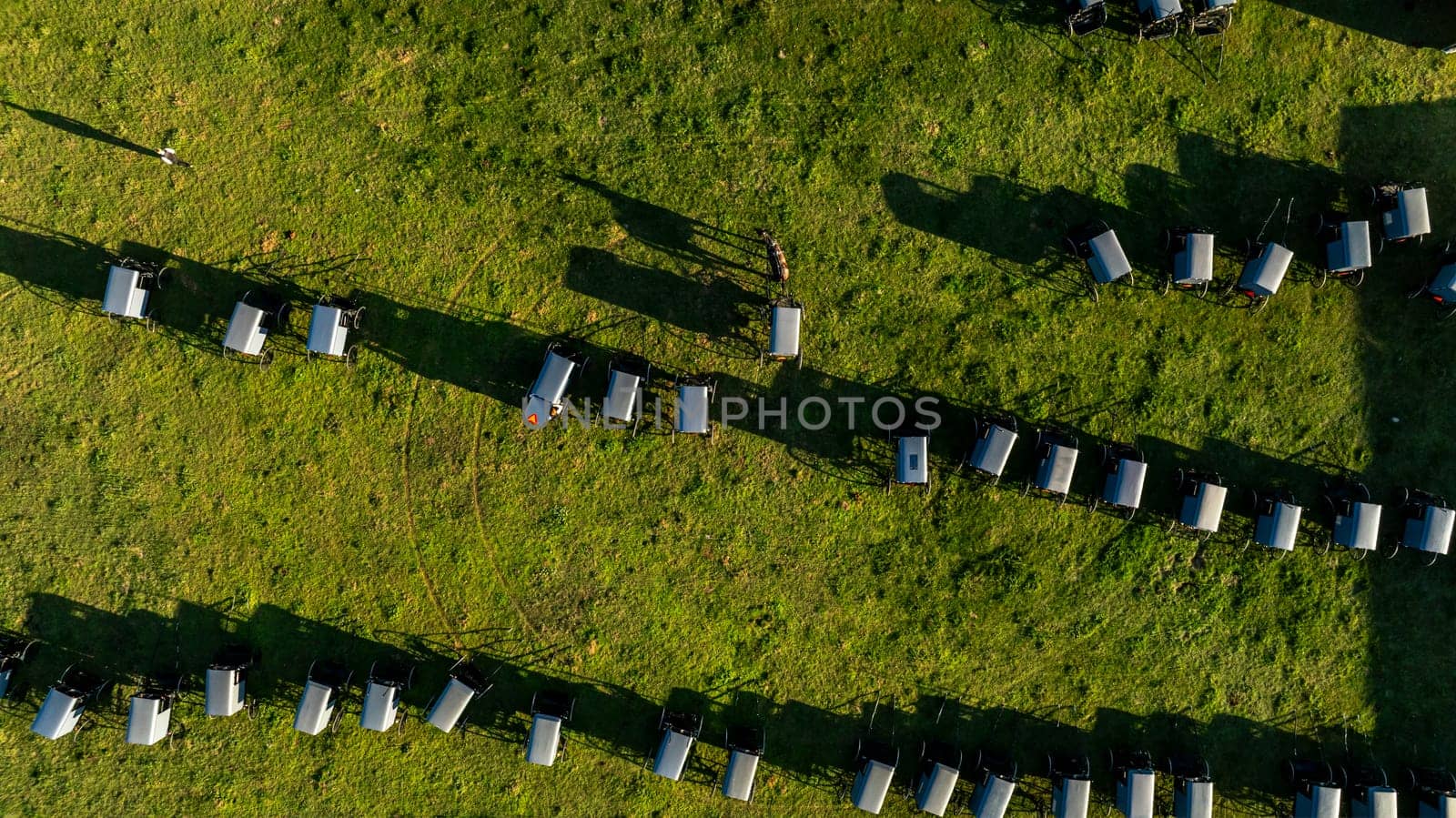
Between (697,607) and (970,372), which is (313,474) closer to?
(697,607)

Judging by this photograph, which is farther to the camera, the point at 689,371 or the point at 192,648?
the point at 192,648

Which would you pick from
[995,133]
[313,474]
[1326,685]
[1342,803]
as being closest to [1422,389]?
[1326,685]

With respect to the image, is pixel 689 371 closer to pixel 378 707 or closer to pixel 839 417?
pixel 839 417

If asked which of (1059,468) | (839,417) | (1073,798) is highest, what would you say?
(839,417)

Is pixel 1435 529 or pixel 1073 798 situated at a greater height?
pixel 1435 529

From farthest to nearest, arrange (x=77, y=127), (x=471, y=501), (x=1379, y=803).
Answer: (x=471, y=501) < (x=77, y=127) < (x=1379, y=803)

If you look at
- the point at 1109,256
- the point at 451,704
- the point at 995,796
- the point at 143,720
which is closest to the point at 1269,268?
the point at 1109,256
